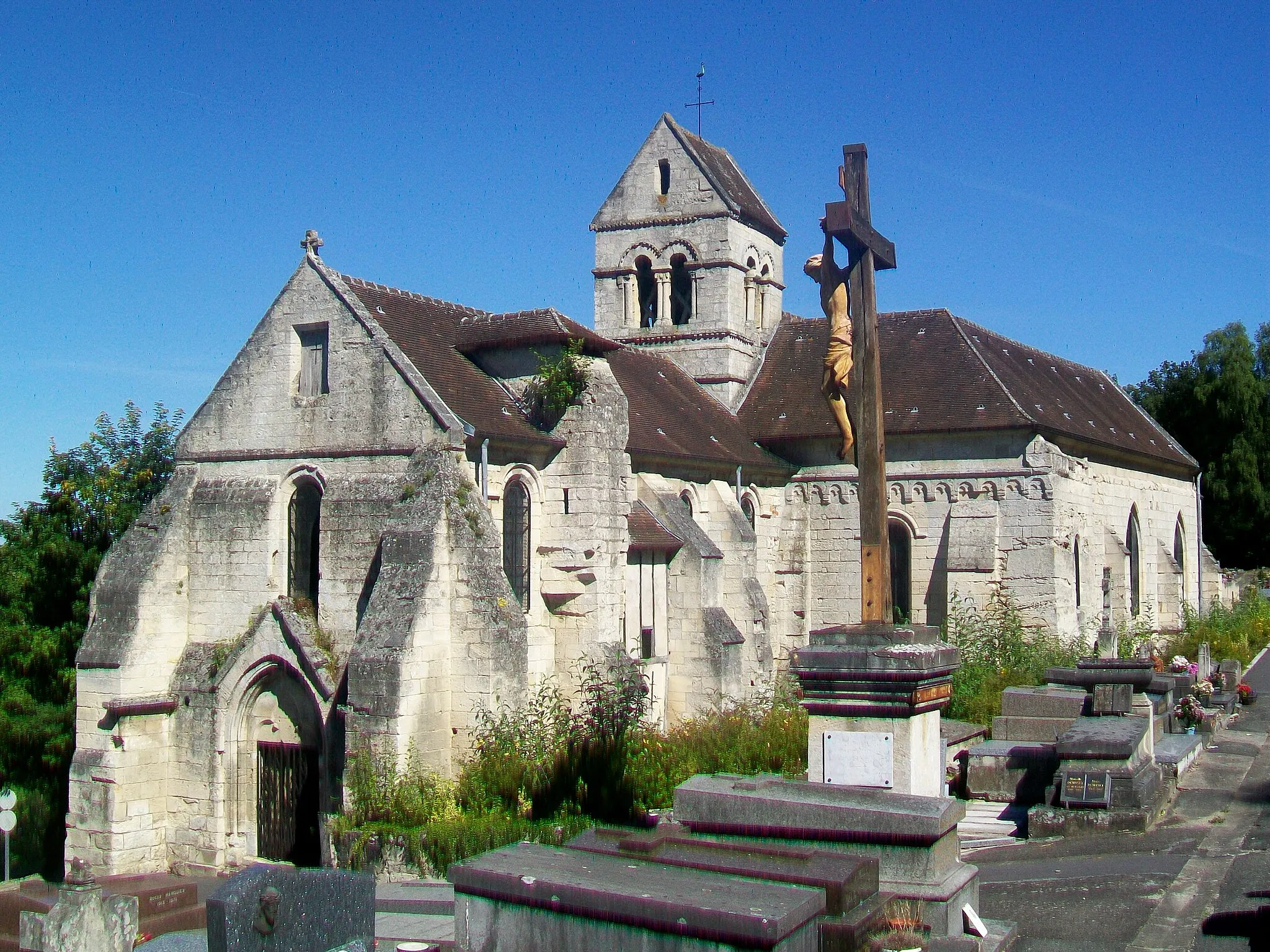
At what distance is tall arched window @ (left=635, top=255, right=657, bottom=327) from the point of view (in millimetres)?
30609

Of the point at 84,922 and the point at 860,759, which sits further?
the point at 860,759

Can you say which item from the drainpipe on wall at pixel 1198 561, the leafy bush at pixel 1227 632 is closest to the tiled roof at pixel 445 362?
the leafy bush at pixel 1227 632

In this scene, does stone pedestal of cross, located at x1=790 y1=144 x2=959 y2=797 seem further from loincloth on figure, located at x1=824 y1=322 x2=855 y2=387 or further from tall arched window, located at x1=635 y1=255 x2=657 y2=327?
tall arched window, located at x1=635 y1=255 x2=657 y2=327

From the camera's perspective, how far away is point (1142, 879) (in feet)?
31.1

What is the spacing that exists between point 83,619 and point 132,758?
8.81m

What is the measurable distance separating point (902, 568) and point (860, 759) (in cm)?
1879

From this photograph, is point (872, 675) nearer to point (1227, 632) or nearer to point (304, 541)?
point (304, 541)

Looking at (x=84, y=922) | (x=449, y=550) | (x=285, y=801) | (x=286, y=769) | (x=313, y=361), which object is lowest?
(x=285, y=801)

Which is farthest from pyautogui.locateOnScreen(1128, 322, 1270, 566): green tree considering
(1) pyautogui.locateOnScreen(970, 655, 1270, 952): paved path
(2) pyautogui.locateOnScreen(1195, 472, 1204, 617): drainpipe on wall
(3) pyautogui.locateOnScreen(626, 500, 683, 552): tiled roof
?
(1) pyautogui.locateOnScreen(970, 655, 1270, 952): paved path

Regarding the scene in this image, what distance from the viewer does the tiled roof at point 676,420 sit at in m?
23.3

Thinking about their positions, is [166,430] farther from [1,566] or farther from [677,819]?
[677,819]

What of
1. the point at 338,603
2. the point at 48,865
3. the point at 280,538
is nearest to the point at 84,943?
the point at 338,603

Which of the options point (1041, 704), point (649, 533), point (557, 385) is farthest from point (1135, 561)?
point (557, 385)

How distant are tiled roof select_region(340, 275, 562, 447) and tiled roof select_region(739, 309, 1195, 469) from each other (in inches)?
351
